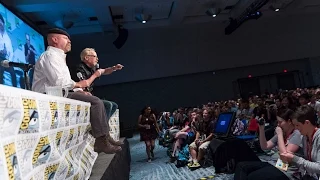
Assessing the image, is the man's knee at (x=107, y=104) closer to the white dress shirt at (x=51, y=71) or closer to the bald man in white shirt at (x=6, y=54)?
the white dress shirt at (x=51, y=71)

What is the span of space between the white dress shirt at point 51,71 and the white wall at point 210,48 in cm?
1387

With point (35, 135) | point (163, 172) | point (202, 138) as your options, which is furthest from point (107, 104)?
point (202, 138)

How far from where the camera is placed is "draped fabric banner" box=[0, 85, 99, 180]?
2.96ft

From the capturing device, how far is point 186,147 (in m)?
7.34

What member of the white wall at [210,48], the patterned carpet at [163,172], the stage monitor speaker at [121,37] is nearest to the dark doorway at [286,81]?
the white wall at [210,48]

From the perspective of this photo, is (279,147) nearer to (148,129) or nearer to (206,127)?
(206,127)

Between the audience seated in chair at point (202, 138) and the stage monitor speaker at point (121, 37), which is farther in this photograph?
the stage monitor speaker at point (121, 37)

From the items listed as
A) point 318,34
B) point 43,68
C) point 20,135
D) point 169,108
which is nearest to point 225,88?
point 169,108

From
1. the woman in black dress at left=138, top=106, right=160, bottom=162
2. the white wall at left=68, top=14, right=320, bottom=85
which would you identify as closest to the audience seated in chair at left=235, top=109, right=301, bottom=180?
the woman in black dress at left=138, top=106, right=160, bottom=162

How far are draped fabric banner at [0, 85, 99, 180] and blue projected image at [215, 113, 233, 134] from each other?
382cm

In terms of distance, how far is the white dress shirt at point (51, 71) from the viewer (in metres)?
2.41

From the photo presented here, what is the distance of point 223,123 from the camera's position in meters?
5.59

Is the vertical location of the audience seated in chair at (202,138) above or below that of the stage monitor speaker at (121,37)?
below

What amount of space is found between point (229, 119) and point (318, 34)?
1560 cm
